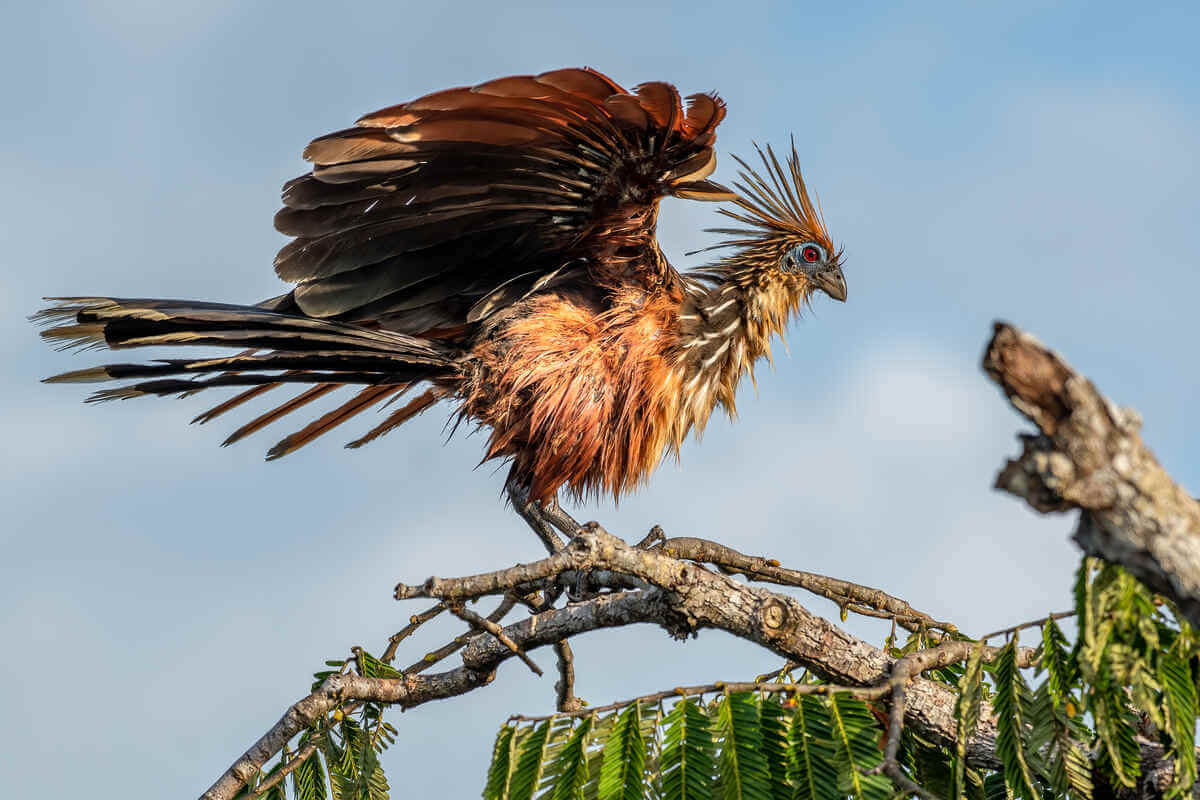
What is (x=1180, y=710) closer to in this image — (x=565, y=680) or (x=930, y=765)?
(x=930, y=765)

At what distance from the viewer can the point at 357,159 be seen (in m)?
3.76

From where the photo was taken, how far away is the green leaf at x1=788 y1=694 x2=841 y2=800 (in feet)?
8.19

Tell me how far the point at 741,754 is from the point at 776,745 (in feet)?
0.49

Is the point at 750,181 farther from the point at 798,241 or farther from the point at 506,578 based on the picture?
the point at 506,578

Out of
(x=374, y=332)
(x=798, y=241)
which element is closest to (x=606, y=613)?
(x=374, y=332)

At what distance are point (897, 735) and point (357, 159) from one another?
2.50 meters

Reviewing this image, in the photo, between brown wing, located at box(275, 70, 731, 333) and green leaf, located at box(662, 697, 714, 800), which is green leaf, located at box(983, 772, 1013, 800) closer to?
green leaf, located at box(662, 697, 714, 800)

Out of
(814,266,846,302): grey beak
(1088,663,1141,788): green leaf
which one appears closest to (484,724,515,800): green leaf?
(1088,663,1141,788): green leaf

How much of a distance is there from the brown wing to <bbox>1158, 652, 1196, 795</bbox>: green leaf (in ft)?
7.64

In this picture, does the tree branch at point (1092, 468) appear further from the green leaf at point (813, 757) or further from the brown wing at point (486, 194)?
the brown wing at point (486, 194)

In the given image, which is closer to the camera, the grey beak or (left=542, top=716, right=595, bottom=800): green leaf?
(left=542, top=716, right=595, bottom=800): green leaf

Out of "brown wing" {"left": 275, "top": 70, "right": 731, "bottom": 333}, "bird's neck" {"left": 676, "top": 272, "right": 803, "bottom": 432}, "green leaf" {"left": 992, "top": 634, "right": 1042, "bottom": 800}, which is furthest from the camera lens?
"bird's neck" {"left": 676, "top": 272, "right": 803, "bottom": 432}

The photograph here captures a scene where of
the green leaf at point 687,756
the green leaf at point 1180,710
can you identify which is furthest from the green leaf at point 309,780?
the green leaf at point 1180,710

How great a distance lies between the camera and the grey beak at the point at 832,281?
5.03 meters
